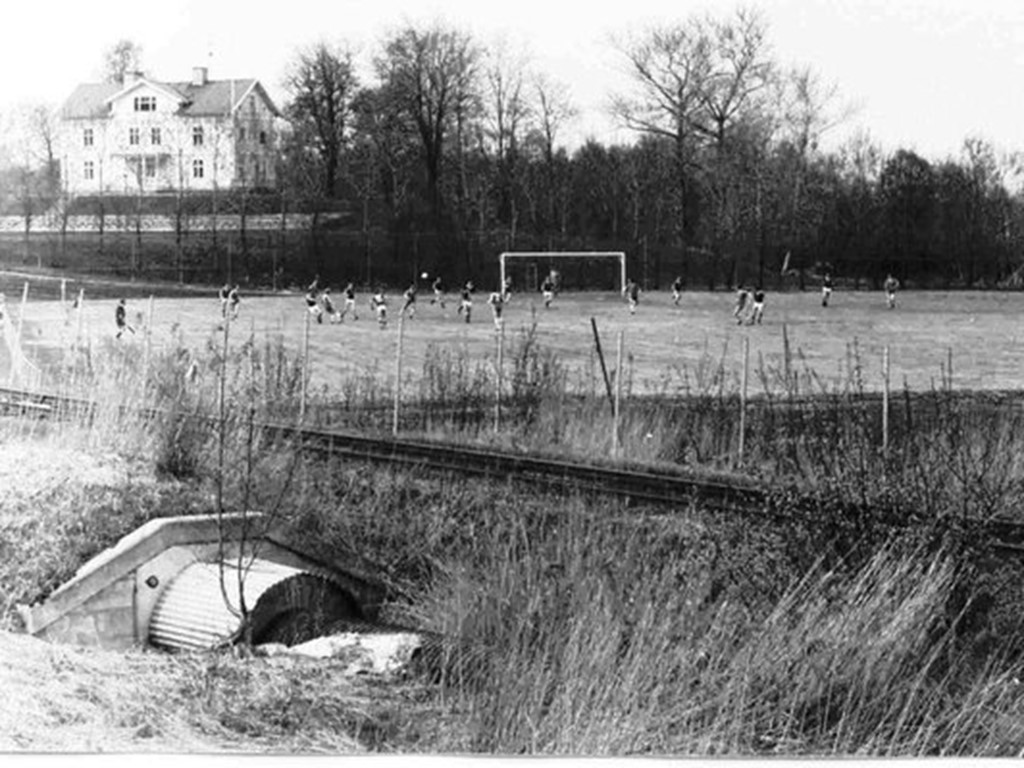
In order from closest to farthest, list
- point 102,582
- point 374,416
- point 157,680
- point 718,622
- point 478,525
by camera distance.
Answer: point 157,680, point 718,622, point 102,582, point 478,525, point 374,416

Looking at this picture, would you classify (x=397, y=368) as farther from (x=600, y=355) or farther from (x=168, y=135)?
(x=168, y=135)

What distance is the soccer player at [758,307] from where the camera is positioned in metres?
6.42

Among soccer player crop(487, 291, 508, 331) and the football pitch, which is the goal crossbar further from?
the football pitch

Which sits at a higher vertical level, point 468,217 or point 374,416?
point 468,217

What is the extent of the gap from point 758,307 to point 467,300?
1.35 metres

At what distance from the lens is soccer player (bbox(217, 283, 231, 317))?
6.35 metres

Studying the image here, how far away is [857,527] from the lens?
6207 mm

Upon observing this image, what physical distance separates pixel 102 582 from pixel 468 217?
214 cm

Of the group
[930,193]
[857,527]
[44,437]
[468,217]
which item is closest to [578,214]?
[468,217]

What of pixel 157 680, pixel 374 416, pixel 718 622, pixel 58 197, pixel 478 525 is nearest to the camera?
pixel 157 680

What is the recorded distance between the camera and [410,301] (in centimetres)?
645

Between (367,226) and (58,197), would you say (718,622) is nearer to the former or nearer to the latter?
(367,226)

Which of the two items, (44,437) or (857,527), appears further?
(44,437)

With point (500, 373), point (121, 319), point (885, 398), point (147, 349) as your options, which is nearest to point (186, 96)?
point (121, 319)
